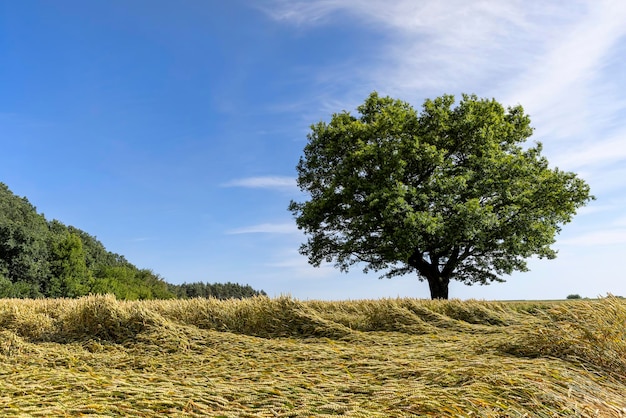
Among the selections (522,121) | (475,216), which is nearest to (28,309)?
(475,216)

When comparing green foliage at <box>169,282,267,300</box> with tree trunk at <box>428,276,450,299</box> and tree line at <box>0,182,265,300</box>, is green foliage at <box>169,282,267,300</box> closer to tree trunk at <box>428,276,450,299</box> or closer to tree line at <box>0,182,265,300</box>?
tree line at <box>0,182,265,300</box>

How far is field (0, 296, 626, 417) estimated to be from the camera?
2.62m

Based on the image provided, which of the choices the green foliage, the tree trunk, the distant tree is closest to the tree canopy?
the tree trunk

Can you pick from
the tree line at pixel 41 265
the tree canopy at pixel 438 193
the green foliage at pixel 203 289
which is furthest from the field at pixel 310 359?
the green foliage at pixel 203 289

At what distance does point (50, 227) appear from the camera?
43469 millimetres

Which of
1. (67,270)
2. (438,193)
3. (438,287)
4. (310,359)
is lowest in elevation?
(310,359)

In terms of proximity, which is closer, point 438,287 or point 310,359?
point 310,359

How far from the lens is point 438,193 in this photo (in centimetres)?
1703

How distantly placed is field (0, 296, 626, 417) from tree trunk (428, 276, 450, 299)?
11414 mm

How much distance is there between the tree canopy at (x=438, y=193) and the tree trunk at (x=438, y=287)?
44 millimetres

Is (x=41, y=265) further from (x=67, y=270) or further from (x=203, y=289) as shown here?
(x=203, y=289)

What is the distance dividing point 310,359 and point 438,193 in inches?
543

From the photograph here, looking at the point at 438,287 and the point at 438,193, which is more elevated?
the point at 438,193

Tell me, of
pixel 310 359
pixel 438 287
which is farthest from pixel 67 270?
pixel 310 359
